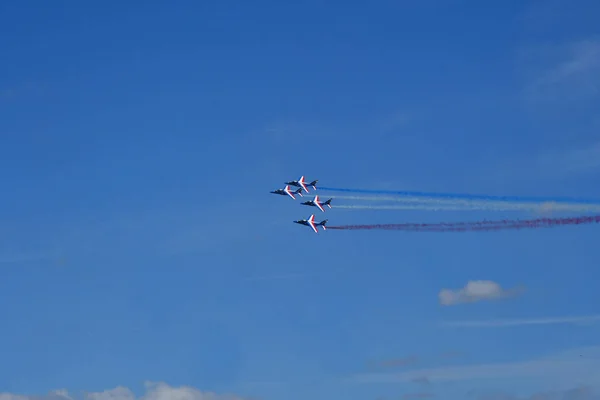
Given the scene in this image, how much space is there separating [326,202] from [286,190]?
12106 mm

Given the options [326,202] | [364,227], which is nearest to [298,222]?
[326,202]

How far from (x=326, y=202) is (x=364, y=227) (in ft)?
133

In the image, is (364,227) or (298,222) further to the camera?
(298,222)

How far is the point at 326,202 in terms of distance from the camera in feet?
517

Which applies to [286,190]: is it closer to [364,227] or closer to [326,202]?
[326,202]

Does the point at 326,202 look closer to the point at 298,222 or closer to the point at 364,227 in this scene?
the point at 298,222

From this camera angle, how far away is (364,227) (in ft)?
387

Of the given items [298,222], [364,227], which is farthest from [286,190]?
[364,227]

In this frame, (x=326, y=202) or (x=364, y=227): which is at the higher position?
(x=326, y=202)

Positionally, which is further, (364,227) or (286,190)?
(286,190)

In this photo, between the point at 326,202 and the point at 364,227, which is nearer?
the point at 364,227

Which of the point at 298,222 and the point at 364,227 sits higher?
the point at 298,222

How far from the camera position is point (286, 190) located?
164m

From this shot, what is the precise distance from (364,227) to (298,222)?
4309 cm
